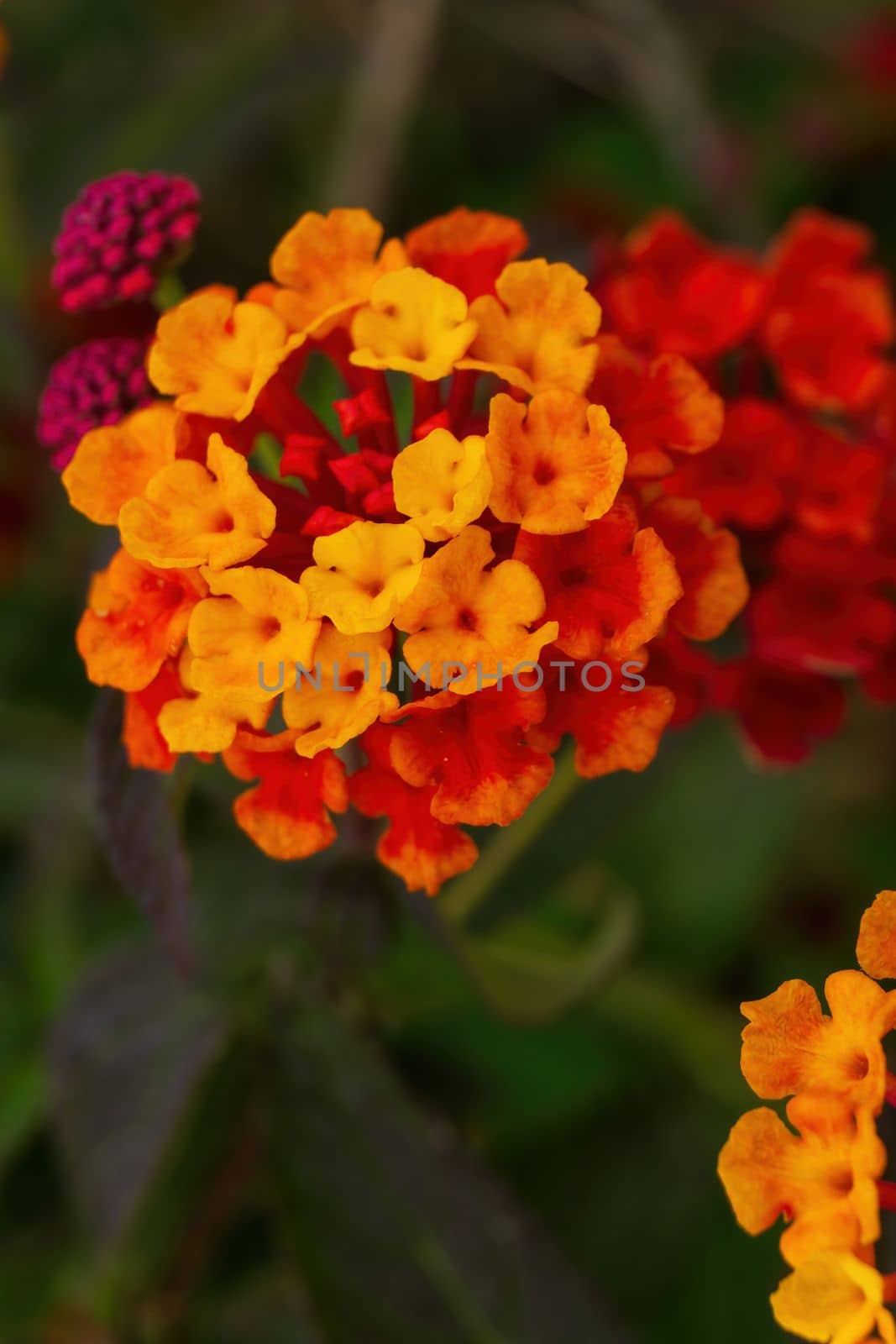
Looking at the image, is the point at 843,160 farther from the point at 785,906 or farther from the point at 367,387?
the point at 367,387

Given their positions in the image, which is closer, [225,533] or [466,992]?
[225,533]

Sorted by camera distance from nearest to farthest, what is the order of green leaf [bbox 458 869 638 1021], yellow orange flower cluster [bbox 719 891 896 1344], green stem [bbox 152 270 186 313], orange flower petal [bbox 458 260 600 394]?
yellow orange flower cluster [bbox 719 891 896 1344], orange flower petal [bbox 458 260 600 394], green stem [bbox 152 270 186 313], green leaf [bbox 458 869 638 1021]

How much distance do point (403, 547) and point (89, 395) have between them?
24cm

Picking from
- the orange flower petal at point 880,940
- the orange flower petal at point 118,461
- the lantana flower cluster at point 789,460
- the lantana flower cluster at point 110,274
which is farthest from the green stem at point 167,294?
the orange flower petal at point 880,940

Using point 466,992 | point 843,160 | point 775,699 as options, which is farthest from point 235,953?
point 843,160

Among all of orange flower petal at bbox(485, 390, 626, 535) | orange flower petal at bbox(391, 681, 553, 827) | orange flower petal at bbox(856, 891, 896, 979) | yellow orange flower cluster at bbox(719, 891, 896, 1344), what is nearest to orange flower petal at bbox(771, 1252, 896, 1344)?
yellow orange flower cluster at bbox(719, 891, 896, 1344)

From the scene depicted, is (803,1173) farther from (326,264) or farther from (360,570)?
(326,264)

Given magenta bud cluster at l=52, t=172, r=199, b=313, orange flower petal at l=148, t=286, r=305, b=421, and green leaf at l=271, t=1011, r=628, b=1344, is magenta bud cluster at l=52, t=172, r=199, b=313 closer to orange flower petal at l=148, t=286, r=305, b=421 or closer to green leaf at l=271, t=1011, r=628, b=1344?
orange flower petal at l=148, t=286, r=305, b=421

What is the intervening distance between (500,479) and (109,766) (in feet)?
0.97

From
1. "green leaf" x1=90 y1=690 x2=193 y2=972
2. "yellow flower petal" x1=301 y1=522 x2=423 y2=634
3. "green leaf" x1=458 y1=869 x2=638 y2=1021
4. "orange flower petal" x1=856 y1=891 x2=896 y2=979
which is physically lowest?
"green leaf" x1=458 y1=869 x2=638 y2=1021

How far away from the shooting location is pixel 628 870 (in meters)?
1.38

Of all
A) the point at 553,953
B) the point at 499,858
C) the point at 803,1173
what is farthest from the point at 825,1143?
the point at 553,953

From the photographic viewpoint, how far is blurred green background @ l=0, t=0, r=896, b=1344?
0.95 m

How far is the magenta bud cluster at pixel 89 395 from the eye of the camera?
Answer: 2.39ft
